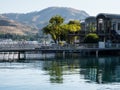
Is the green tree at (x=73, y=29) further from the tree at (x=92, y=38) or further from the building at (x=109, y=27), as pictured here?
the tree at (x=92, y=38)

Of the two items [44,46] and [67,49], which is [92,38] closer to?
[67,49]

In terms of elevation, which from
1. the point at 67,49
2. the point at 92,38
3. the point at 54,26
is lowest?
the point at 67,49

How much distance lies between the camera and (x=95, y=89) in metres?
40.7

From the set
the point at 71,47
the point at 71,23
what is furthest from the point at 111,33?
the point at 71,47

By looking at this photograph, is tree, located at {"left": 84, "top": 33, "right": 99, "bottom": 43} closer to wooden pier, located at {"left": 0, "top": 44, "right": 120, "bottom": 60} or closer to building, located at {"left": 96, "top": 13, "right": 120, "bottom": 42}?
wooden pier, located at {"left": 0, "top": 44, "right": 120, "bottom": 60}

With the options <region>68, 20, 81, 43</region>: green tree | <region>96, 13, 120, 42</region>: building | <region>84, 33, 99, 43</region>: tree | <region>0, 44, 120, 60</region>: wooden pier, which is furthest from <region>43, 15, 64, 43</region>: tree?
<region>0, 44, 120, 60</region>: wooden pier

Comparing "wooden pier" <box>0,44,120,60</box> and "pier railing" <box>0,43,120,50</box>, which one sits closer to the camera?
"wooden pier" <box>0,44,120,60</box>

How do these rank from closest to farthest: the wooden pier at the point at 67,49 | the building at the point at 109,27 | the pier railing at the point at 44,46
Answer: the wooden pier at the point at 67,49
the pier railing at the point at 44,46
the building at the point at 109,27

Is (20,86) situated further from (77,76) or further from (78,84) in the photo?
(77,76)

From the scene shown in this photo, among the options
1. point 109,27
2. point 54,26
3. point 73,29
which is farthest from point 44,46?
point 109,27

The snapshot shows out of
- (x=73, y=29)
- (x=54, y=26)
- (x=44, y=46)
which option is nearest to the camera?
(x=44, y=46)

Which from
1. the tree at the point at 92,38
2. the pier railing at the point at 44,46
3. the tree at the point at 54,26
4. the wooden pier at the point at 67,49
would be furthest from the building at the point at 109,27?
the tree at the point at 54,26

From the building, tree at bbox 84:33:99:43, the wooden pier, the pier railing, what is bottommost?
the wooden pier

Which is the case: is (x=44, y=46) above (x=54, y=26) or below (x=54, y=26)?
below
